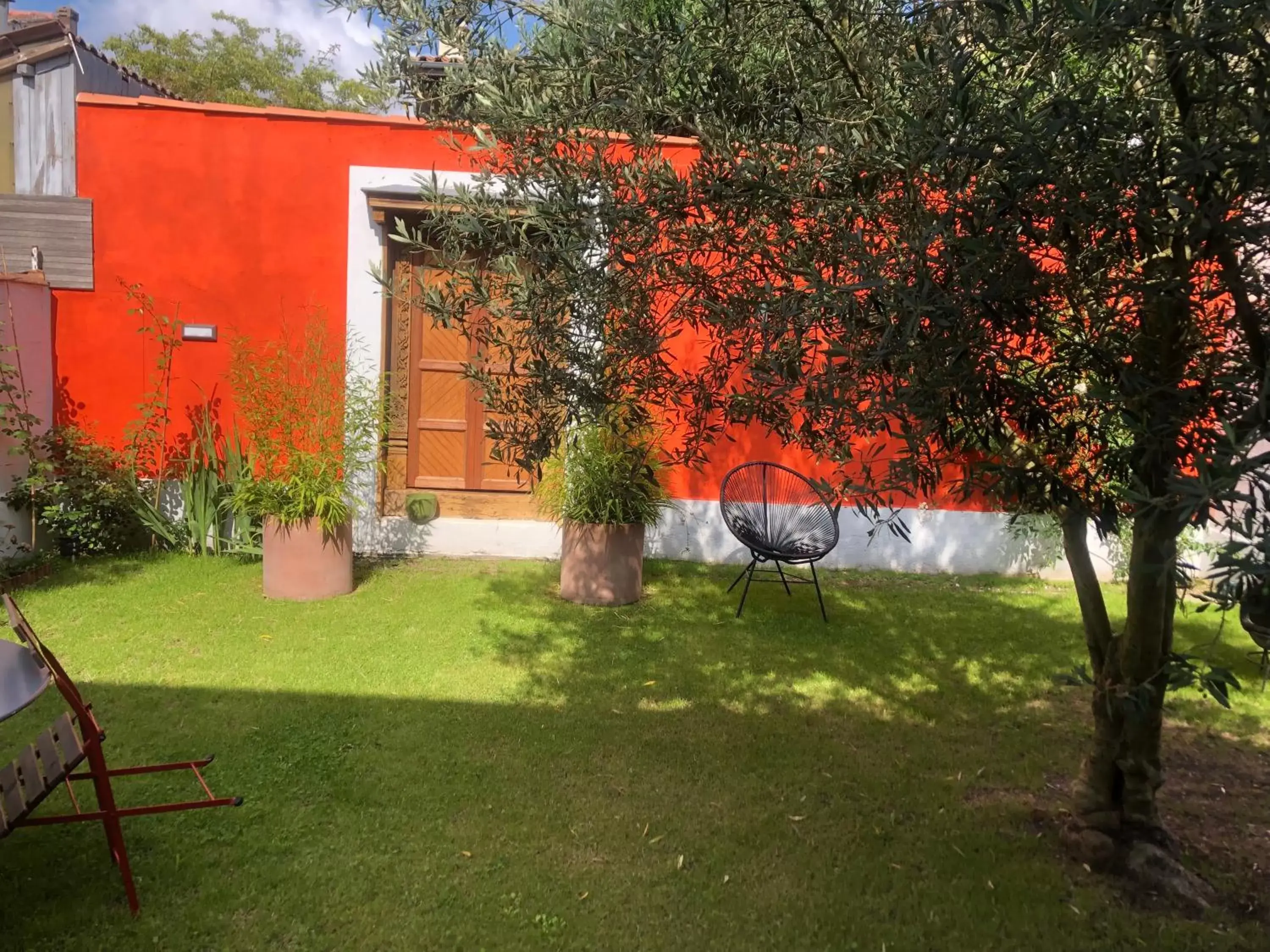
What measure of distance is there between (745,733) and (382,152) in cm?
511

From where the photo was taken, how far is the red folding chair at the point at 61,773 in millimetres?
2262

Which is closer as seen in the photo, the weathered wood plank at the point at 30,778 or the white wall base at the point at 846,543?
the weathered wood plank at the point at 30,778

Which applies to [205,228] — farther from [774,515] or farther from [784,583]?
[784,583]

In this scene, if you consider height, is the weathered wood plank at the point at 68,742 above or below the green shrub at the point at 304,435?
below

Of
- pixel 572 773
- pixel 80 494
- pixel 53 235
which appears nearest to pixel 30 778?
pixel 572 773

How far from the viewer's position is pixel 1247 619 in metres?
2.99

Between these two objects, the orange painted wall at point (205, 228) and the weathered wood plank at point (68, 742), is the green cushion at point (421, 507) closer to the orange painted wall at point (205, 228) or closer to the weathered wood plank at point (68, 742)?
the orange painted wall at point (205, 228)

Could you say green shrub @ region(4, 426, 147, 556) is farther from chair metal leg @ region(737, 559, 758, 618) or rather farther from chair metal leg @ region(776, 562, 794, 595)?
chair metal leg @ region(776, 562, 794, 595)

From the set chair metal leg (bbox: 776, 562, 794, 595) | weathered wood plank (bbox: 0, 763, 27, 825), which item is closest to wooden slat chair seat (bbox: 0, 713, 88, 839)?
weathered wood plank (bbox: 0, 763, 27, 825)

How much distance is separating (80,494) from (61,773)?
4421mm

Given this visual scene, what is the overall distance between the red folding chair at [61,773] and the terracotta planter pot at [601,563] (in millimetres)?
3328

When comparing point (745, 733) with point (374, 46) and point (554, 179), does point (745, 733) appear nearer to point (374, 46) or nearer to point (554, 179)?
point (554, 179)

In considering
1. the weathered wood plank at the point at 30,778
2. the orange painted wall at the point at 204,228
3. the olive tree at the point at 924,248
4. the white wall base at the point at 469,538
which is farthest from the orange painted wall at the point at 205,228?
the weathered wood plank at the point at 30,778

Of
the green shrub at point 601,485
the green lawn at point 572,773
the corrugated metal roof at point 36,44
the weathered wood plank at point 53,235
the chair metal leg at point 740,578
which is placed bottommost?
the green lawn at point 572,773
